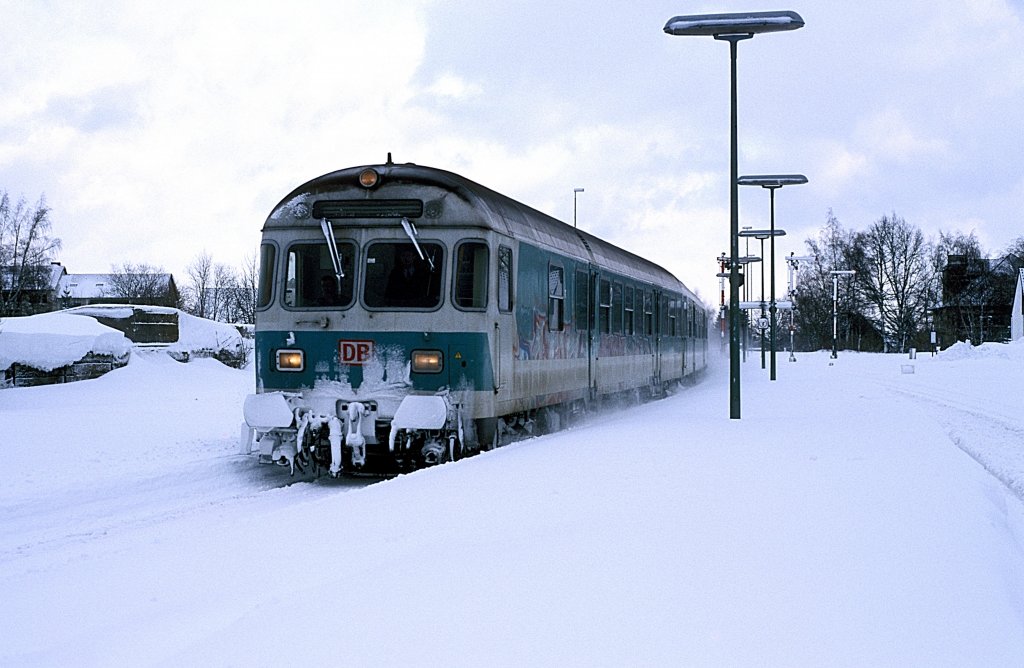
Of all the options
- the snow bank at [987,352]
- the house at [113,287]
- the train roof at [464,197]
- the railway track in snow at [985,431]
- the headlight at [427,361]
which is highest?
the house at [113,287]

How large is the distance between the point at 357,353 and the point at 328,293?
2.60 feet

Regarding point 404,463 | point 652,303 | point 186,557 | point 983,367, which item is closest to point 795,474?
point 404,463

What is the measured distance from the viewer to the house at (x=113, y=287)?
360 feet

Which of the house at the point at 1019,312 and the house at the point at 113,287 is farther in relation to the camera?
the house at the point at 113,287

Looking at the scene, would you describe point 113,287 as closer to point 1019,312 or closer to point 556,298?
point 1019,312

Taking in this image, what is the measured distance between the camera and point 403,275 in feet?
35.4

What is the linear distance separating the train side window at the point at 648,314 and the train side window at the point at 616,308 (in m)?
2.36

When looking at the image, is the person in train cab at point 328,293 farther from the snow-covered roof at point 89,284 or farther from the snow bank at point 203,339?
the snow-covered roof at point 89,284

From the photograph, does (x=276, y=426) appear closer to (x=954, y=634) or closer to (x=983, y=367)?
(x=954, y=634)

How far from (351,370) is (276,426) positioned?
3.04 feet

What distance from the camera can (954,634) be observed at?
4.62 meters

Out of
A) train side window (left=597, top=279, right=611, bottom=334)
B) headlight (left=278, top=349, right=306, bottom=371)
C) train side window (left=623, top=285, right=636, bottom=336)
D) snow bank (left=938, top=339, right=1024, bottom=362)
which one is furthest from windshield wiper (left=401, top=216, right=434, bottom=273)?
snow bank (left=938, top=339, right=1024, bottom=362)

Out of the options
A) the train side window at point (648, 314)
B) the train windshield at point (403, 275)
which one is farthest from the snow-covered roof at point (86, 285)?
the train windshield at point (403, 275)

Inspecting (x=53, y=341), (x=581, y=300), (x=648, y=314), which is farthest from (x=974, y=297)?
(x=581, y=300)
